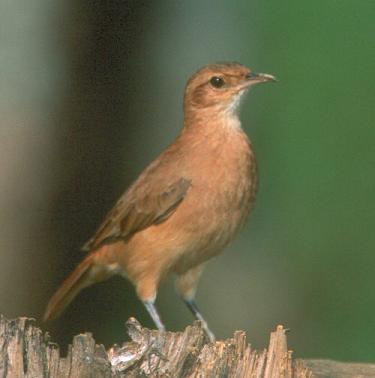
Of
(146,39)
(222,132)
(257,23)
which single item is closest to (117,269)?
(222,132)

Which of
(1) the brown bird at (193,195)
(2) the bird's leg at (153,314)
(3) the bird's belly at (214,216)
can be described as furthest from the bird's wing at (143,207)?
(2) the bird's leg at (153,314)

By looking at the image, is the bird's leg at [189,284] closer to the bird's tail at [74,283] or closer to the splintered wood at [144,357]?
the bird's tail at [74,283]

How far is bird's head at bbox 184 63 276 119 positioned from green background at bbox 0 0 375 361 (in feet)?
1.22

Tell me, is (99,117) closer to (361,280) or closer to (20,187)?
(20,187)

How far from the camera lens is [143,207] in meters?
8.65

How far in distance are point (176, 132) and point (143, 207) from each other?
7145mm

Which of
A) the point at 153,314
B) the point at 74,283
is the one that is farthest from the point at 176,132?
the point at 153,314

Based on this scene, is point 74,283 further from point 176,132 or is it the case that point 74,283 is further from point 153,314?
point 176,132

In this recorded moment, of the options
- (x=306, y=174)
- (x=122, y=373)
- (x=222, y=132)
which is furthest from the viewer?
(x=306, y=174)

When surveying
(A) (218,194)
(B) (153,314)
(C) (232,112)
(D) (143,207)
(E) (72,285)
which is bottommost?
(B) (153,314)

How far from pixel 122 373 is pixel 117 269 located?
11.8ft

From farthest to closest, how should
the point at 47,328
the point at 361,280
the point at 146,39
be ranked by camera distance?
the point at 361,280, the point at 146,39, the point at 47,328

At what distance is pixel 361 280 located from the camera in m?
14.6

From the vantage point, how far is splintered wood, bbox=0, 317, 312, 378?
5410 millimetres
